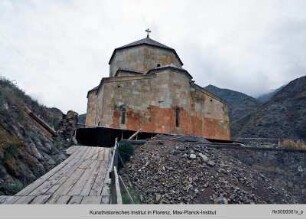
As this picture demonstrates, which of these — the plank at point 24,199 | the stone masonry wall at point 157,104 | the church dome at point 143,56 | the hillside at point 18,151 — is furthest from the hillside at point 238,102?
the plank at point 24,199

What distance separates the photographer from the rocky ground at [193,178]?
4.21 m

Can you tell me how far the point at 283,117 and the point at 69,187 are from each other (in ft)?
42.8

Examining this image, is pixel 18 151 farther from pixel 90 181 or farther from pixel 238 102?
pixel 238 102

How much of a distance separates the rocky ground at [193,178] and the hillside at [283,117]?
800cm

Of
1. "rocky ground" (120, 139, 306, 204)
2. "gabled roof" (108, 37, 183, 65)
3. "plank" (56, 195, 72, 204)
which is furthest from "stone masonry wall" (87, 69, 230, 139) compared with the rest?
"plank" (56, 195, 72, 204)

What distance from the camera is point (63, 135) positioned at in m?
6.06

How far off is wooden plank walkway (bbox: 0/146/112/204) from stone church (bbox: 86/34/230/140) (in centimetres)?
438

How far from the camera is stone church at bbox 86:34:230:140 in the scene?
847 cm

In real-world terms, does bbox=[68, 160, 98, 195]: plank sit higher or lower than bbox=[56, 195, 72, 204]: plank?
higher

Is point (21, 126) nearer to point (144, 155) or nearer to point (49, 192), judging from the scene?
point (49, 192)

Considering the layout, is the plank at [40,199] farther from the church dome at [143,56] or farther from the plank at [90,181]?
the church dome at [143,56]

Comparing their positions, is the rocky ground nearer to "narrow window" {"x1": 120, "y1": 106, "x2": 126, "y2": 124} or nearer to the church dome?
"narrow window" {"x1": 120, "y1": 106, "x2": 126, "y2": 124}

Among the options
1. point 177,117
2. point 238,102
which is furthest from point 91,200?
point 238,102
